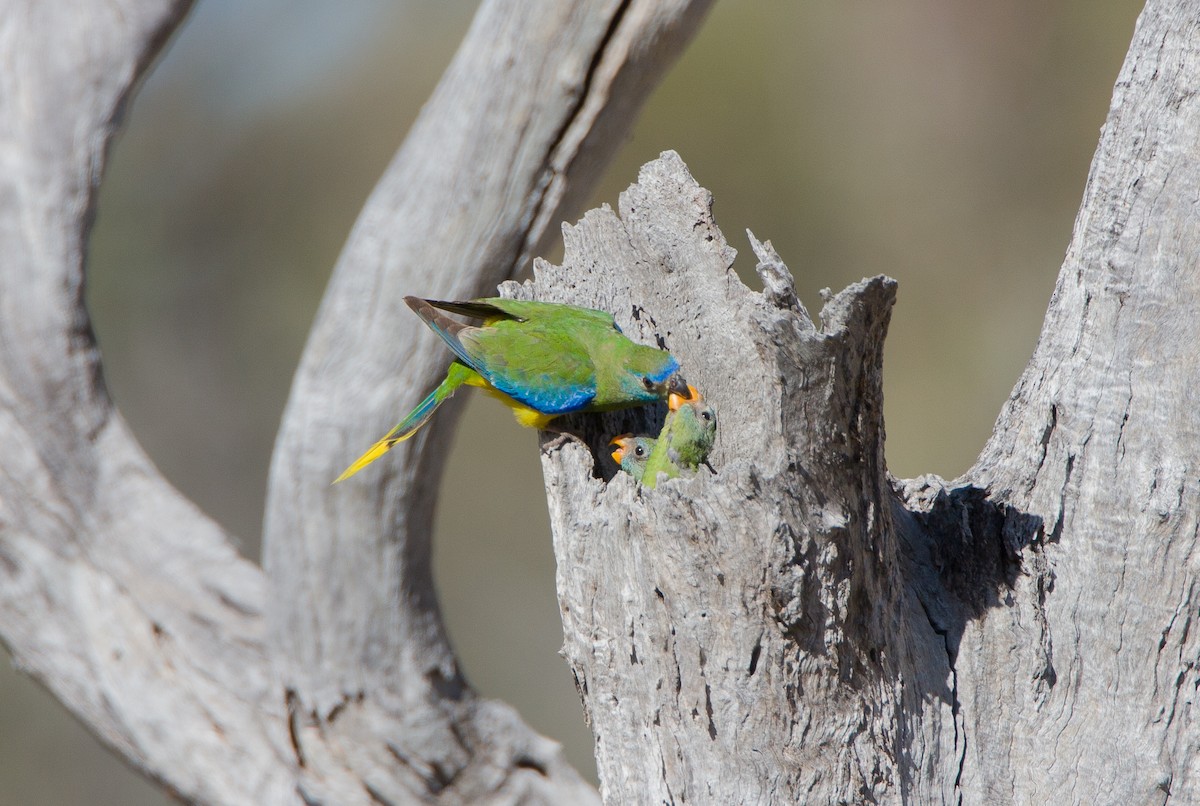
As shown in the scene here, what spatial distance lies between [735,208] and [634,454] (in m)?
6.86

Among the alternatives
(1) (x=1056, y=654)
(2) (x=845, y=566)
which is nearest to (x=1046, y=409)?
(1) (x=1056, y=654)

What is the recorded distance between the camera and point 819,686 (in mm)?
1610

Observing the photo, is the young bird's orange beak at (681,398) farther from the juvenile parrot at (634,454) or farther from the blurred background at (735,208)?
the blurred background at (735,208)

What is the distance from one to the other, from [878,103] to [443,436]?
6897 mm

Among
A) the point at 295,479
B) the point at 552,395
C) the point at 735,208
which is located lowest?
the point at 295,479

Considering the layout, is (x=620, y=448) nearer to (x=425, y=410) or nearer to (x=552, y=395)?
(x=552, y=395)

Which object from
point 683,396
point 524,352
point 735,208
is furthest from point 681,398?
point 735,208

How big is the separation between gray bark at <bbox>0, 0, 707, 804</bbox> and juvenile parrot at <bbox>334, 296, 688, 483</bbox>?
2.61ft

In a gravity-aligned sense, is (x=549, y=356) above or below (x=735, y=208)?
below

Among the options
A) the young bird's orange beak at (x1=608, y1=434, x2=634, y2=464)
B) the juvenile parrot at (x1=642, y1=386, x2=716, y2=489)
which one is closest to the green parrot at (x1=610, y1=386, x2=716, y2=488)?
the juvenile parrot at (x1=642, y1=386, x2=716, y2=489)

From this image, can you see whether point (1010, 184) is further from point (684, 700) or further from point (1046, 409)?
point (684, 700)

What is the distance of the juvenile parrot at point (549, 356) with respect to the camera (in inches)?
87.7

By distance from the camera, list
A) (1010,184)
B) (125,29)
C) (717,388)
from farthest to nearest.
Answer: (1010,184)
(125,29)
(717,388)

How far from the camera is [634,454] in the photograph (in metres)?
2.12
